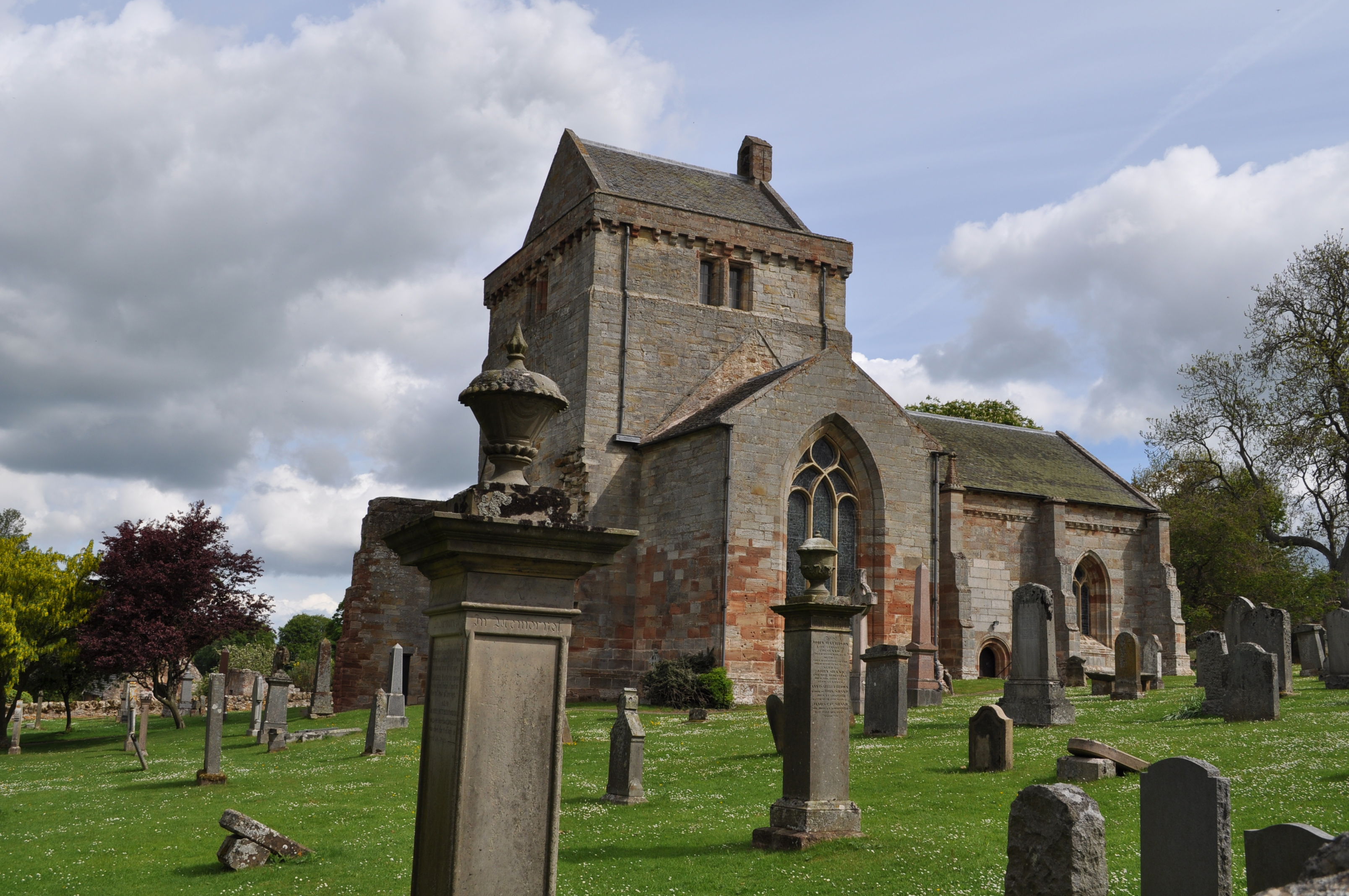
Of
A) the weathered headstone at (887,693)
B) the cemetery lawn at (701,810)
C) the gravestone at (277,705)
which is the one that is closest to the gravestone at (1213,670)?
the cemetery lawn at (701,810)

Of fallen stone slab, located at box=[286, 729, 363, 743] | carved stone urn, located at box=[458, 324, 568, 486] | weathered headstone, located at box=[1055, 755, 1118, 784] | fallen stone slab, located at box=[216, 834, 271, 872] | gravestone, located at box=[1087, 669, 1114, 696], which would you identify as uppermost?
carved stone urn, located at box=[458, 324, 568, 486]

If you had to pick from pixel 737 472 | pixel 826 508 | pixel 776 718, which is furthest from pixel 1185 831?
pixel 826 508

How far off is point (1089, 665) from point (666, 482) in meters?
13.9

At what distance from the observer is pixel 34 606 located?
2934 centimetres

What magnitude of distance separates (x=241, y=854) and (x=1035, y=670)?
1085cm

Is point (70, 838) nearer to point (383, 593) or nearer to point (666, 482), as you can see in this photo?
point (666, 482)

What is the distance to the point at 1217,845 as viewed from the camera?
5.48 m

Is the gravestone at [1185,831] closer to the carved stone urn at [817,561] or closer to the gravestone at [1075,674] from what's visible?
the carved stone urn at [817,561]

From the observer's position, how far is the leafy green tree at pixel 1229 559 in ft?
125

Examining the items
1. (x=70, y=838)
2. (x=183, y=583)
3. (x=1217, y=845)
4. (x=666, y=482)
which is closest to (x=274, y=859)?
(x=70, y=838)

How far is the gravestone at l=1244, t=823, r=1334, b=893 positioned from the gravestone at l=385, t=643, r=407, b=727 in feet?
58.9

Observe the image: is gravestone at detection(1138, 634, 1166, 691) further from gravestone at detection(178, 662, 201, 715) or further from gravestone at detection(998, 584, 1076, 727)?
gravestone at detection(178, 662, 201, 715)

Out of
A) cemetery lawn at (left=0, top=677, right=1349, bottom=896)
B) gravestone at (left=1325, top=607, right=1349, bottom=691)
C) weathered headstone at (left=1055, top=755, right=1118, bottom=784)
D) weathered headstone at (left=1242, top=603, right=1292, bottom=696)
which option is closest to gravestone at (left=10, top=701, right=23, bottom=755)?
cemetery lawn at (left=0, top=677, right=1349, bottom=896)

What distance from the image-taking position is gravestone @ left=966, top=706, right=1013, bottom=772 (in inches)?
457
